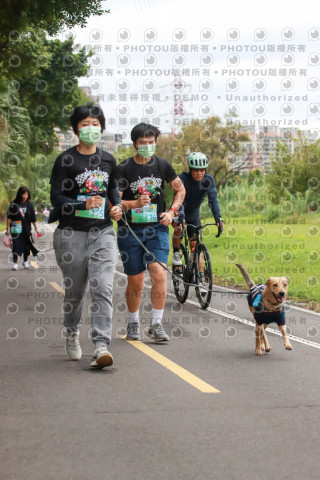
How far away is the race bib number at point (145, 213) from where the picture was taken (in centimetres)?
882

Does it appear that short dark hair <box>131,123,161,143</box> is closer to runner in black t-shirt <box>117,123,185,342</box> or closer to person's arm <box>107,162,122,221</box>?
runner in black t-shirt <box>117,123,185,342</box>

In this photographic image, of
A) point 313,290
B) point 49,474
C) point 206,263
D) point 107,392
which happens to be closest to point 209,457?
point 49,474

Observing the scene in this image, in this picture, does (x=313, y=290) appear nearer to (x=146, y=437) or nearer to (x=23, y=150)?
(x=146, y=437)

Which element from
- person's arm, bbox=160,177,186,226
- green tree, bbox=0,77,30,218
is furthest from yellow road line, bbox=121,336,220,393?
green tree, bbox=0,77,30,218

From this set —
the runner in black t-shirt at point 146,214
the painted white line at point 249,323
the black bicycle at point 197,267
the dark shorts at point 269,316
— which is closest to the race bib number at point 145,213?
the runner in black t-shirt at point 146,214

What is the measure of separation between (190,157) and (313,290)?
399 cm

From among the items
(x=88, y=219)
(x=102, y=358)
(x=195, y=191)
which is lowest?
(x=102, y=358)

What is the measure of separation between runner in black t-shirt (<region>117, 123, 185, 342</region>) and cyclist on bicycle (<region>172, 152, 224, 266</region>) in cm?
286

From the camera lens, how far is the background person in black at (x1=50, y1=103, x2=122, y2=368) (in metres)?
7.43

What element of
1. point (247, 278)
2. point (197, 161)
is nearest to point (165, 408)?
point (247, 278)

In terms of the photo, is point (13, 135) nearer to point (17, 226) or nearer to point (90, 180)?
point (17, 226)

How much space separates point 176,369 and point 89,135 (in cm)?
222

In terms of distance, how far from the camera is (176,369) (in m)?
7.49

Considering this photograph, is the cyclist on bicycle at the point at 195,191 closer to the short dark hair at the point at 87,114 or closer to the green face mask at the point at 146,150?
the green face mask at the point at 146,150
